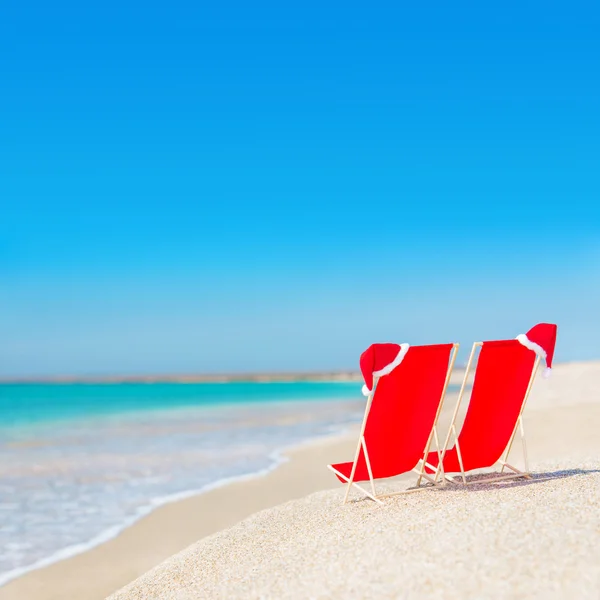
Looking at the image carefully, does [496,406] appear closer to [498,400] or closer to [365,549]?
[498,400]

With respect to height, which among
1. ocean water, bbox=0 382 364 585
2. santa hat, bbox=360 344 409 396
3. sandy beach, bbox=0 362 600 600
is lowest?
ocean water, bbox=0 382 364 585

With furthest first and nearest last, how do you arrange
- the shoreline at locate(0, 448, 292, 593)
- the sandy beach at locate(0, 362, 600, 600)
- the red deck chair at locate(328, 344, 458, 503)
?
the shoreline at locate(0, 448, 292, 593), the red deck chair at locate(328, 344, 458, 503), the sandy beach at locate(0, 362, 600, 600)

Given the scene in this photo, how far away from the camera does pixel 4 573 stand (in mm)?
4242

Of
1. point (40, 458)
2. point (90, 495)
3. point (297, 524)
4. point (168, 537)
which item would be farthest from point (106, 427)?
point (297, 524)

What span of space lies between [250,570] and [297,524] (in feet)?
3.49

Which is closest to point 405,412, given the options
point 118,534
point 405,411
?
point 405,411

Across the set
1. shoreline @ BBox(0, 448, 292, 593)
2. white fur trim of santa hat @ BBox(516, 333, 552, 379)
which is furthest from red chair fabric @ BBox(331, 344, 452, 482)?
shoreline @ BBox(0, 448, 292, 593)

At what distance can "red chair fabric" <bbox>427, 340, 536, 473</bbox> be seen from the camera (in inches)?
174

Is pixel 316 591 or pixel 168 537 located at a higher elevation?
pixel 316 591

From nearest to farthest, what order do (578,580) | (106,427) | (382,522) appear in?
(578,580) < (382,522) < (106,427)

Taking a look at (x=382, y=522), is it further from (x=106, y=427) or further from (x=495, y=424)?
(x=106, y=427)

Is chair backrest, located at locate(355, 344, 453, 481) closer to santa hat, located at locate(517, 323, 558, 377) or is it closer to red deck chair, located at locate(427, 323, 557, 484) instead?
red deck chair, located at locate(427, 323, 557, 484)

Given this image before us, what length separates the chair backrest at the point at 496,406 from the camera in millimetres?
4438

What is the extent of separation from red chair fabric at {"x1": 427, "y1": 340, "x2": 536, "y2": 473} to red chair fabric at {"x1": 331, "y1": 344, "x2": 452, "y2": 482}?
33 centimetres
